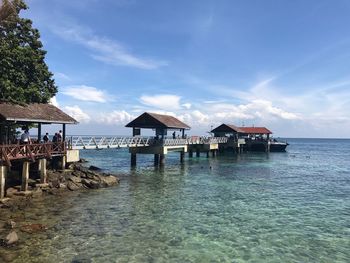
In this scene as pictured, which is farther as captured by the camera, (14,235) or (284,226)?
(284,226)

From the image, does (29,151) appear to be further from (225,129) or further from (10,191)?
(225,129)

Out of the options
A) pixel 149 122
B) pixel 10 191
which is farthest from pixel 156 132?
pixel 10 191

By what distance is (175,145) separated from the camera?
4731 centimetres

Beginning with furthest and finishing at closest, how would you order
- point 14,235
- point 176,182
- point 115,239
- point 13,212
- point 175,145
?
point 175,145
point 176,182
point 13,212
point 115,239
point 14,235

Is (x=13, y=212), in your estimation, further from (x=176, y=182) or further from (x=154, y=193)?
(x=176, y=182)

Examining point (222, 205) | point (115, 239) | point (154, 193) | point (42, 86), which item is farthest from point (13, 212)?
point (42, 86)

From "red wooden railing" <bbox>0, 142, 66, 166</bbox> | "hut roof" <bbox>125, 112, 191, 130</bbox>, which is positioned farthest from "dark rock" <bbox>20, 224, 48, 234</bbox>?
"hut roof" <bbox>125, 112, 191, 130</bbox>

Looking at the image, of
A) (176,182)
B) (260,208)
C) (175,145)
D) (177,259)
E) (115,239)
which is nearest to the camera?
(177,259)

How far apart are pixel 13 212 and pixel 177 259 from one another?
10.2 m

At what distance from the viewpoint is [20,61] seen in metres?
29.0

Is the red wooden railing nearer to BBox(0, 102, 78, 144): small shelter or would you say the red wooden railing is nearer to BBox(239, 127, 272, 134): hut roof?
BBox(0, 102, 78, 144): small shelter

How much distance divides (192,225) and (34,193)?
36.8ft

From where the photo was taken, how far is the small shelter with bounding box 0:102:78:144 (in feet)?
77.6

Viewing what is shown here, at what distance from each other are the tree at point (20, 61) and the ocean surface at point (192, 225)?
999 cm
